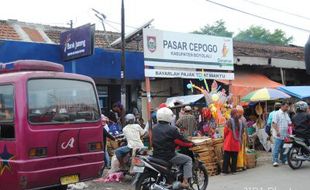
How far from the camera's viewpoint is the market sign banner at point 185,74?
13157mm

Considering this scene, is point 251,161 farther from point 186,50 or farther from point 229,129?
point 186,50

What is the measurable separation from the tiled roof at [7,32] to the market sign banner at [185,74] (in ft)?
14.6

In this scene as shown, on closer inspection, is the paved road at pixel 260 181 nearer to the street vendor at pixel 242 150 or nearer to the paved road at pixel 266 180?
the paved road at pixel 266 180

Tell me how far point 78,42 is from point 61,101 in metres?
5.52

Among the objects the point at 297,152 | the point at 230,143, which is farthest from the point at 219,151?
the point at 297,152

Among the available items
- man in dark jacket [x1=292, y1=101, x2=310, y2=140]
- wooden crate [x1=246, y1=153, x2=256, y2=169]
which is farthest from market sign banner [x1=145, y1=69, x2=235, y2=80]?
man in dark jacket [x1=292, y1=101, x2=310, y2=140]

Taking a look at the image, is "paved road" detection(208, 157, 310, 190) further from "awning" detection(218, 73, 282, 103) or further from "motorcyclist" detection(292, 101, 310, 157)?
"awning" detection(218, 73, 282, 103)

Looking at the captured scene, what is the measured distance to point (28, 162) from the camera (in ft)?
21.8

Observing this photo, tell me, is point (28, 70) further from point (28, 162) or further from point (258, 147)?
point (258, 147)

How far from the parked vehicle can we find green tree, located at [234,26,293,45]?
193 ft

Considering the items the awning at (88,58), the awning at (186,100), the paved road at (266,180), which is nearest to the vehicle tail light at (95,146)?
the paved road at (266,180)

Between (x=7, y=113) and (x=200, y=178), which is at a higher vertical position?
(x=7, y=113)

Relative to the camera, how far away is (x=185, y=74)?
47.1ft

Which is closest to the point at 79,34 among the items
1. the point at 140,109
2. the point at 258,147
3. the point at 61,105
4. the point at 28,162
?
the point at 140,109
